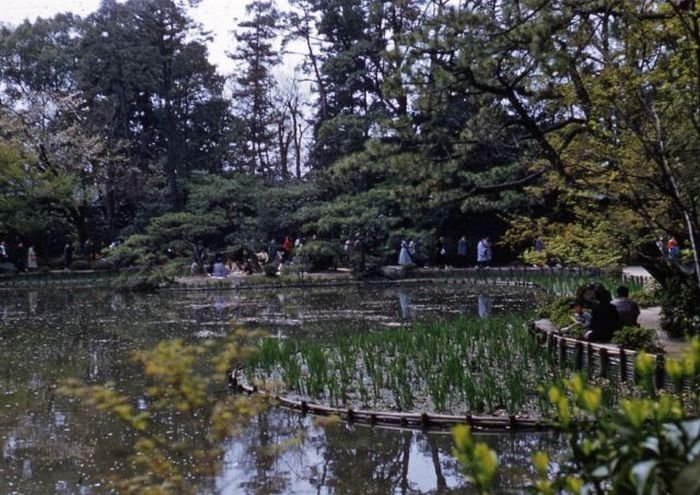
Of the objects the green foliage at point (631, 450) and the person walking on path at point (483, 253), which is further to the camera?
the person walking on path at point (483, 253)

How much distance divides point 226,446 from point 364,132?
22973mm

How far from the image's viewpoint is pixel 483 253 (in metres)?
25.0

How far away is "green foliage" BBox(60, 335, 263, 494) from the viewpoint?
3.70m

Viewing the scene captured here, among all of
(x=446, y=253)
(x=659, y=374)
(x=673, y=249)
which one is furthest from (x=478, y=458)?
(x=446, y=253)

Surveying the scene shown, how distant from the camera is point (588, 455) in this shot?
1.73m

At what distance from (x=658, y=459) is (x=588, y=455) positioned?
0.59 feet

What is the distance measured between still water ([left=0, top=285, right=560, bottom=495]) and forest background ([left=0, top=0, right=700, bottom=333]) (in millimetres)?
2727

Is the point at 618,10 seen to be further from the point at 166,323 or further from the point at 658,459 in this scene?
the point at 166,323

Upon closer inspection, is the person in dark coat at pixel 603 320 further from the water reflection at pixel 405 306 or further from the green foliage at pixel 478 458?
the green foliage at pixel 478 458

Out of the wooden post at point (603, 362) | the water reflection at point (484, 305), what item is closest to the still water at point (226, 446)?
the water reflection at point (484, 305)

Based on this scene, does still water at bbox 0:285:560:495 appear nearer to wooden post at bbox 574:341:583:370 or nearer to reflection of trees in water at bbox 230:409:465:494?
reflection of trees in water at bbox 230:409:465:494

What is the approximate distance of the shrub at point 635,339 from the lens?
7939 mm

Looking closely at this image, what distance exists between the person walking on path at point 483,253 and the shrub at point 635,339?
16845 mm

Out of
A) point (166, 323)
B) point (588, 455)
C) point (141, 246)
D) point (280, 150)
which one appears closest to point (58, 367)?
point (166, 323)
